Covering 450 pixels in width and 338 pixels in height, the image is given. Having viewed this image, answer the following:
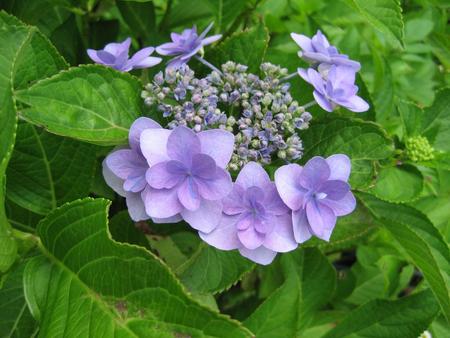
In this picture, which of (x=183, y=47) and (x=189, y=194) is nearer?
(x=189, y=194)

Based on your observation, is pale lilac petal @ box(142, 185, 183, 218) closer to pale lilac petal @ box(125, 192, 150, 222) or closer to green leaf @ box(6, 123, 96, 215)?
pale lilac petal @ box(125, 192, 150, 222)

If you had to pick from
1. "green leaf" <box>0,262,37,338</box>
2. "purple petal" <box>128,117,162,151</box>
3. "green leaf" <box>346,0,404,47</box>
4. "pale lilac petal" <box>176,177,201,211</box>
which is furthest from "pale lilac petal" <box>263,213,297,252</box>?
"green leaf" <box>0,262,37,338</box>

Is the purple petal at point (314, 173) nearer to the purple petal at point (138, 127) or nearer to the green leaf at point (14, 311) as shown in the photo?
the purple petal at point (138, 127)

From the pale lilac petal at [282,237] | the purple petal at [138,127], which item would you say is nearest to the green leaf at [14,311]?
the purple petal at [138,127]

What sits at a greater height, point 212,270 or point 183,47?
point 183,47

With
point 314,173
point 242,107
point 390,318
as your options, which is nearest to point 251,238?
point 314,173

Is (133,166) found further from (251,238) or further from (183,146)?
(251,238)
